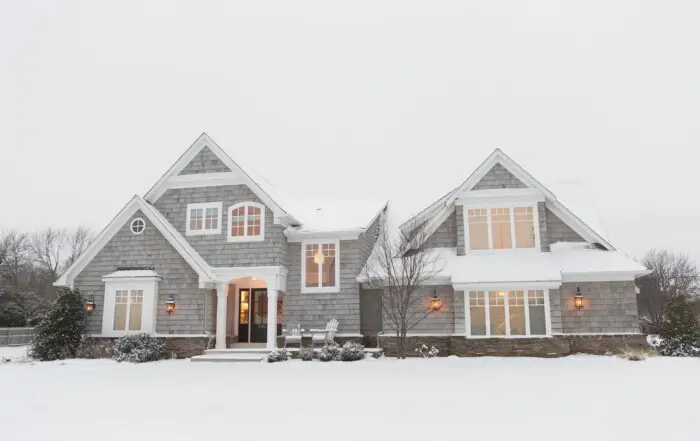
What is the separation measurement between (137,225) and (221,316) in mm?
4628

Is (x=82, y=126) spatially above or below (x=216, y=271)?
above

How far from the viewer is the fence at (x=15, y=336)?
28875 millimetres

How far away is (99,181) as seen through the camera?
89.1m

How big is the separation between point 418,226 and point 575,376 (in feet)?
27.8

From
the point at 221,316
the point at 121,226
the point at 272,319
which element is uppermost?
the point at 121,226

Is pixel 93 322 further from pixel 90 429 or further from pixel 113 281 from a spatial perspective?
pixel 90 429

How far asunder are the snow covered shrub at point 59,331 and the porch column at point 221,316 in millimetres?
4710

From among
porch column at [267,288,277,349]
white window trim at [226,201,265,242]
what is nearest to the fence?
white window trim at [226,201,265,242]

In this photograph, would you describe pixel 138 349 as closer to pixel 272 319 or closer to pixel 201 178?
pixel 272 319

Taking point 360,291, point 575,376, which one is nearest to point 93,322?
point 360,291

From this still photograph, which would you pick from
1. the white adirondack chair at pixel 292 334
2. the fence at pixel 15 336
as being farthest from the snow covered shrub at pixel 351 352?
the fence at pixel 15 336

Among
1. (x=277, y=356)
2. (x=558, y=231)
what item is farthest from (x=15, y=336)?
(x=558, y=231)

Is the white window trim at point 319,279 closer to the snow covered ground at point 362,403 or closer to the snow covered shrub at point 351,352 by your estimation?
the snow covered shrub at point 351,352

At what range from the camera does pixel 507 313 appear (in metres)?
17.9
